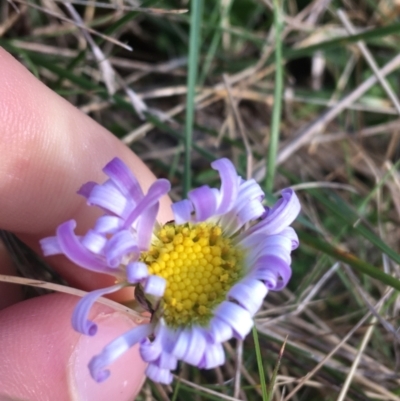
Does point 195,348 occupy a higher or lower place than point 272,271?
lower

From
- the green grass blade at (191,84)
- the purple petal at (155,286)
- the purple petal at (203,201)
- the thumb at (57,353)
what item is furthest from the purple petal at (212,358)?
the green grass blade at (191,84)

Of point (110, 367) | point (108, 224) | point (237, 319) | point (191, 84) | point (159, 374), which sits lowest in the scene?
point (110, 367)

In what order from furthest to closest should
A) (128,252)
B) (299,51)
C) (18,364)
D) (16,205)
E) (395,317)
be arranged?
(299,51) < (395,317) < (16,205) < (18,364) < (128,252)

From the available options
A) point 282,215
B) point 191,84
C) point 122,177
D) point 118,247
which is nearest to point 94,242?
point 118,247

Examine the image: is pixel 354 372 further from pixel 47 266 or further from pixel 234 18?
pixel 234 18

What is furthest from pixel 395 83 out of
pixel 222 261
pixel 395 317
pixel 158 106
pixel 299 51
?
pixel 222 261

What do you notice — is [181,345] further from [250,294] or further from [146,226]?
[146,226]
